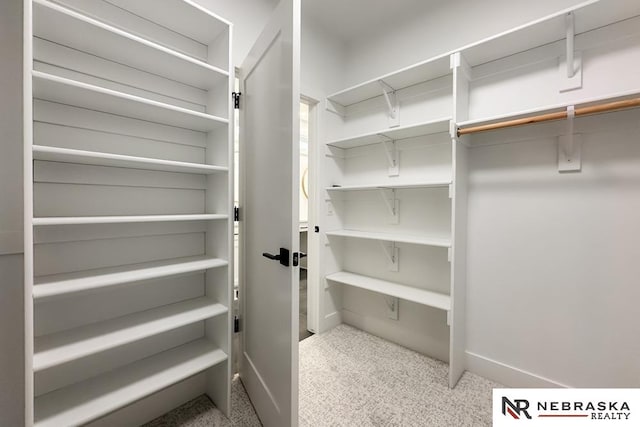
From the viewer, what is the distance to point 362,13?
7.30ft

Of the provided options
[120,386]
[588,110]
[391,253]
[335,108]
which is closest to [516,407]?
[391,253]

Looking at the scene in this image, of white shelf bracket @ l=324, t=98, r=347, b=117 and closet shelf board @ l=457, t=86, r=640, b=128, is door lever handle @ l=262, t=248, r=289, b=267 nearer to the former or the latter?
closet shelf board @ l=457, t=86, r=640, b=128

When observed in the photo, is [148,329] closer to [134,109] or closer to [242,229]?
[242,229]

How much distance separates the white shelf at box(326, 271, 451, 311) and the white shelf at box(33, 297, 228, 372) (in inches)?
47.1

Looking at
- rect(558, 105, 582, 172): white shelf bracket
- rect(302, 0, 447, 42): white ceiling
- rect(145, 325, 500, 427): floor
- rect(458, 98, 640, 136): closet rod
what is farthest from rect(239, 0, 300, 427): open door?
rect(558, 105, 582, 172): white shelf bracket

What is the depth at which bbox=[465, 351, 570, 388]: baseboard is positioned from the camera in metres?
1.59

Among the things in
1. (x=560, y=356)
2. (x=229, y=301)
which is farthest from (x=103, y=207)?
(x=560, y=356)

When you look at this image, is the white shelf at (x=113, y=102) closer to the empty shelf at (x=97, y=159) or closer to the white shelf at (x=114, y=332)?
the empty shelf at (x=97, y=159)

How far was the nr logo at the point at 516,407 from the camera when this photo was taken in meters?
1.31

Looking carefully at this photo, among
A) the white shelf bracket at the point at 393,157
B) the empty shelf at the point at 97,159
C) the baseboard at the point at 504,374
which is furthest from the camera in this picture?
the white shelf bracket at the point at 393,157

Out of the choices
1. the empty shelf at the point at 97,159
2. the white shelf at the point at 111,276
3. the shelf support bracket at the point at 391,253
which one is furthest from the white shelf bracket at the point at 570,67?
the white shelf at the point at 111,276

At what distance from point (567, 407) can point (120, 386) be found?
7.42 ft

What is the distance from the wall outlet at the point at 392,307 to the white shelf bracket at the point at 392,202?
0.69 metres

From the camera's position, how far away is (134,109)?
1.29 meters
